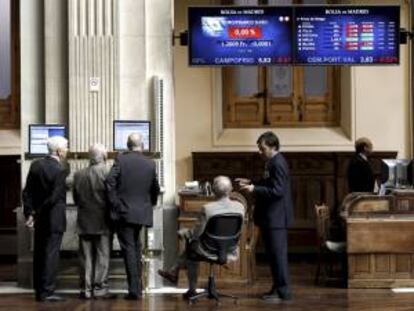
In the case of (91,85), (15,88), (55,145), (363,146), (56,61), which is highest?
(56,61)

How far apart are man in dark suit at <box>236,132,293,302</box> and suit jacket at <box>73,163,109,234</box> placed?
5.17 feet

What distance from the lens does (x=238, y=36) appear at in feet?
41.4

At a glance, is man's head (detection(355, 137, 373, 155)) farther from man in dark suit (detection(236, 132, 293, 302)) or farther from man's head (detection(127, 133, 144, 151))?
man's head (detection(127, 133, 144, 151))

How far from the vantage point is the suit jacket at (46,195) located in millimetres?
10992

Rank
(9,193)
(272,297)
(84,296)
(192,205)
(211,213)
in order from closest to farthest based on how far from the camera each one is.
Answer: (211,213)
(272,297)
(84,296)
(192,205)
(9,193)

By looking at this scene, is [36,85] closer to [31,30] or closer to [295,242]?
[31,30]

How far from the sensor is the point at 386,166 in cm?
1373

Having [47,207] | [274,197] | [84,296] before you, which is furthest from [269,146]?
[84,296]

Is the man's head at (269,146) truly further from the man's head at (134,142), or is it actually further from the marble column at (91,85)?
the marble column at (91,85)

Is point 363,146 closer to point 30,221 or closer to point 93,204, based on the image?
point 93,204

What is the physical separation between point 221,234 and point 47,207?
198 cm

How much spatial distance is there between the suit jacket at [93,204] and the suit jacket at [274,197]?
1689 millimetres

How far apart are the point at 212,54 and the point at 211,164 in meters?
3.48

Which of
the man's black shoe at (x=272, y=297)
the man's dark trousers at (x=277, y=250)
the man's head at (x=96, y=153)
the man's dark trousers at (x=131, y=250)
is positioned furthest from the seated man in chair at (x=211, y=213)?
the man's head at (x=96, y=153)
